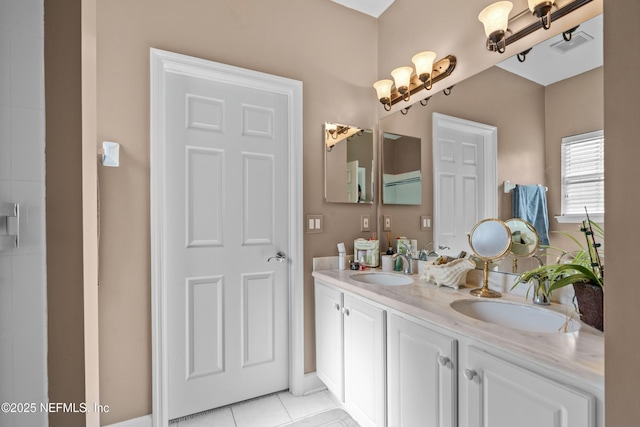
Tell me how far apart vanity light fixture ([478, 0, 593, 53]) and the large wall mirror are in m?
0.06

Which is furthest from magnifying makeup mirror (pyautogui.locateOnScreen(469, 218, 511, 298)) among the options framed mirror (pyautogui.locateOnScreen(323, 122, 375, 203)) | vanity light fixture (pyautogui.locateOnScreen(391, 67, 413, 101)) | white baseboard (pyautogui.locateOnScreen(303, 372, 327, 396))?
white baseboard (pyautogui.locateOnScreen(303, 372, 327, 396))

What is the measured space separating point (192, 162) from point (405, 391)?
5.23ft

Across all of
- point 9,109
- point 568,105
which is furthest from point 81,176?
point 568,105

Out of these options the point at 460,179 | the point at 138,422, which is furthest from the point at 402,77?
the point at 138,422

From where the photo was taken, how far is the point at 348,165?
7.22 ft

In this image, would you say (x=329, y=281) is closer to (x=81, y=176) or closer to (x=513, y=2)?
(x=81, y=176)

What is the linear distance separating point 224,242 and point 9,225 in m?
1.21

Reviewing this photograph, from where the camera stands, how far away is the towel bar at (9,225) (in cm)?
64

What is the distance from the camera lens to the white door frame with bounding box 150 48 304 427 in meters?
1.64

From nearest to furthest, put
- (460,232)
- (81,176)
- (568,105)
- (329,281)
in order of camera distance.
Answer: (81,176) < (568,105) < (460,232) < (329,281)

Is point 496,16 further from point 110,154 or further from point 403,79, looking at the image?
point 110,154

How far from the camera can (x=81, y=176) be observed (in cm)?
73

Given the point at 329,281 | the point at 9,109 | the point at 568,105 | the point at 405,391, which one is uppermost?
the point at 568,105

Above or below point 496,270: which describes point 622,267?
above
